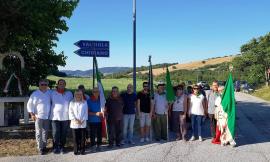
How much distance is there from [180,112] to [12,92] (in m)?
5.76

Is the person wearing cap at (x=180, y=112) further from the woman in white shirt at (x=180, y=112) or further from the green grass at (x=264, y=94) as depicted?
the green grass at (x=264, y=94)

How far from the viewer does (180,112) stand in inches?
506

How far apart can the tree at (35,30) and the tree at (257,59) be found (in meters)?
41.3

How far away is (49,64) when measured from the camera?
17.7 m

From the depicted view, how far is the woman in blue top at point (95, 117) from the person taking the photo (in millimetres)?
11109

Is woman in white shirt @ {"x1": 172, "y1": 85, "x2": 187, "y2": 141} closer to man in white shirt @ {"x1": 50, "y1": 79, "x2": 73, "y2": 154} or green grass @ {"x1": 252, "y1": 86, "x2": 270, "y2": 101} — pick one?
man in white shirt @ {"x1": 50, "y1": 79, "x2": 73, "y2": 154}

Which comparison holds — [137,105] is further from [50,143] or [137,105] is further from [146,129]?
[50,143]

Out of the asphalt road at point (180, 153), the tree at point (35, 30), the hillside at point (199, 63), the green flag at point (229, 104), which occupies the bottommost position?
the asphalt road at point (180, 153)

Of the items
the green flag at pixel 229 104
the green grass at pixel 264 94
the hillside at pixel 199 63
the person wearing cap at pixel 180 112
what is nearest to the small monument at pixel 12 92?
the person wearing cap at pixel 180 112

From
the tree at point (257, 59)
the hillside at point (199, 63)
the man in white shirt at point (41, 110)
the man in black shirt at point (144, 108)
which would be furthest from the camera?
the hillside at point (199, 63)

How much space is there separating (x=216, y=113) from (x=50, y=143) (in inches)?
188

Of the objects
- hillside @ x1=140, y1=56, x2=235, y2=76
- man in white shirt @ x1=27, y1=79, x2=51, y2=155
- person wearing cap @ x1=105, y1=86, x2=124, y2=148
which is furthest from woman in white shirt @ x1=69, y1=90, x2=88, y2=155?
hillside @ x1=140, y1=56, x2=235, y2=76

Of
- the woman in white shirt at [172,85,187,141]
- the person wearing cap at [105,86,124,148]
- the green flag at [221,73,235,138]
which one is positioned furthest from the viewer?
the woman in white shirt at [172,85,187,141]

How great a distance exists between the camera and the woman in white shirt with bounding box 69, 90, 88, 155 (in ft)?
34.7
